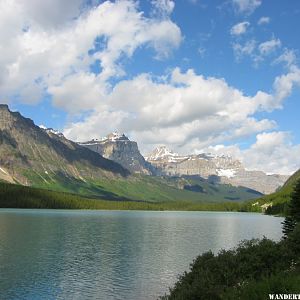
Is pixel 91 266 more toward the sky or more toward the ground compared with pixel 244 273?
more toward the ground

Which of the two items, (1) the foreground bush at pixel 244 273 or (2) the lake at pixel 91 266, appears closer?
(1) the foreground bush at pixel 244 273

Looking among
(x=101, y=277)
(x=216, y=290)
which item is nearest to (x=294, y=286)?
(x=216, y=290)

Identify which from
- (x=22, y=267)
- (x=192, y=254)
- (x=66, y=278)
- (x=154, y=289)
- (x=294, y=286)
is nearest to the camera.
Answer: (x=294, y=286)

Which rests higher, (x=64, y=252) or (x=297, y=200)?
(x=297, y=200)

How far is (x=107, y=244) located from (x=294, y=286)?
80.2 meters

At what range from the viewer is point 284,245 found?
33562mm

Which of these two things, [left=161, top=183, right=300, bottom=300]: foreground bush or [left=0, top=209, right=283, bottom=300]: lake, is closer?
[left=161, top=183, right=300, bottom=300]: foreground bush

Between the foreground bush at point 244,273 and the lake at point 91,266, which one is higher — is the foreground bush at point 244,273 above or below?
above

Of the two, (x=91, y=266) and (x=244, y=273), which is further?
(x=91, y=266)

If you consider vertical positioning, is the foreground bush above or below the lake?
above

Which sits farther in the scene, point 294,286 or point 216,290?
point 216,290

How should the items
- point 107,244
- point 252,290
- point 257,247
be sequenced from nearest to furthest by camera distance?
point 252,290
point 257,247
point 107,244

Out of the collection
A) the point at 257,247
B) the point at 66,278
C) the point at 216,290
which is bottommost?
the point at 66,278

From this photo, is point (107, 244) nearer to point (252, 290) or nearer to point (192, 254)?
point (192, 254)
